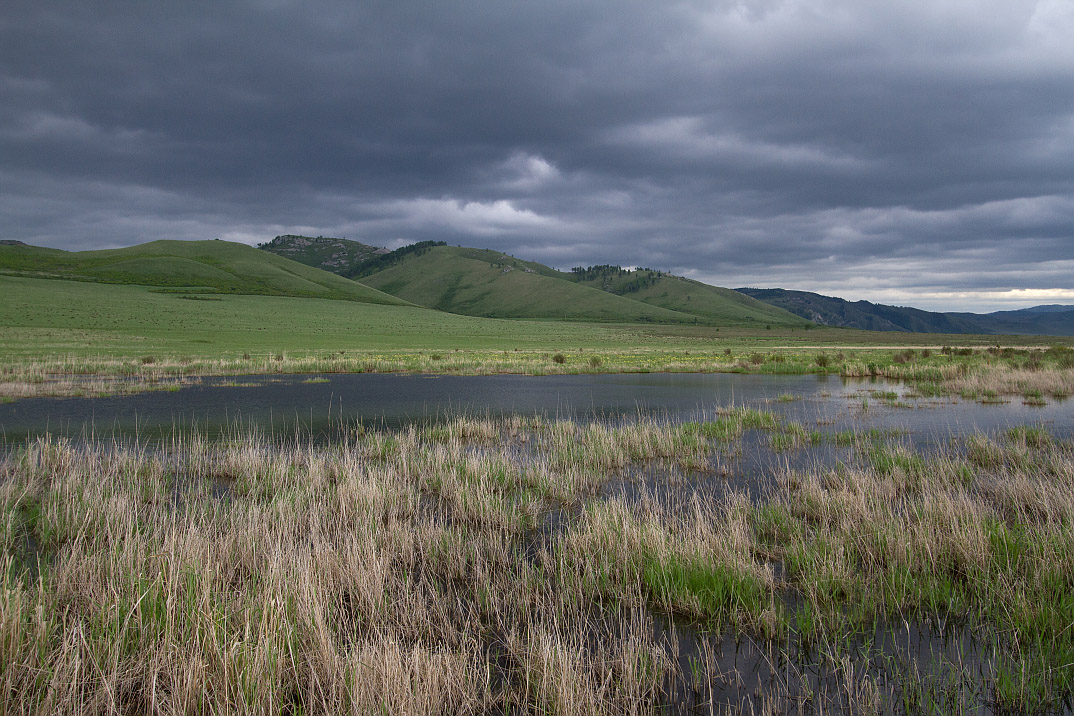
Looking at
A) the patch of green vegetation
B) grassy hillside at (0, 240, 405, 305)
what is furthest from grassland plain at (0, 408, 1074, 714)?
grassy hillside at (0, 240, 405, 305)

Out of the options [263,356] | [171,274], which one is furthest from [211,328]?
[171,274]

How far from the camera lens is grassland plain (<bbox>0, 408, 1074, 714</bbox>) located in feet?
14.3

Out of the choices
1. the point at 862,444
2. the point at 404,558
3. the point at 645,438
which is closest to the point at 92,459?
the point at 404,558

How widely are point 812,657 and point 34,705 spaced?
6204 mm

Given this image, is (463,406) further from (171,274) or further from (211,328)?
(171,274)

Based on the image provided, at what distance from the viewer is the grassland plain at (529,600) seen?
14.3 feet

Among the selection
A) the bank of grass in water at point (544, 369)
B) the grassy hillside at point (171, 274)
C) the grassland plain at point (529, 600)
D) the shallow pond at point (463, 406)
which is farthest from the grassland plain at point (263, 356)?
the grassy hillside at point (171, 274)

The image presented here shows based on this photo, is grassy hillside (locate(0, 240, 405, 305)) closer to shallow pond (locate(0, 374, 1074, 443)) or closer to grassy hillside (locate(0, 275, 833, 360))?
grassy hillside (locate(0, 275, 833, 360))

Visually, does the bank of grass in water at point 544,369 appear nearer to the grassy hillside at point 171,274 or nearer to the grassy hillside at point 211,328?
the grassy hillside at point 211,328

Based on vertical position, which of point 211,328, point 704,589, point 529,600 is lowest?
point 529,600

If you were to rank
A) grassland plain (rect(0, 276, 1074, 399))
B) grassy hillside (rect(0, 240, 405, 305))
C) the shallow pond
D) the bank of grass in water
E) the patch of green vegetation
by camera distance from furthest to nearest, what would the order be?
1. grassy hillside (rect(0, 240, 405, 305))
2. grassland plain (rect(0, 276, 1074, 399))
3. the bank of grass in water
4. the shallow pond
5. the patch of green vegetation

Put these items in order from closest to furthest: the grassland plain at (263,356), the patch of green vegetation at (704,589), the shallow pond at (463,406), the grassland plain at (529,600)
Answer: the grassland plain at (529,600) < the patch of green vegetation at (704,589) < the shallow pond at (463,406) < the grassland plain at (263,356)

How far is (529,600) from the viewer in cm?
596

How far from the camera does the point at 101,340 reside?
55469 mm
